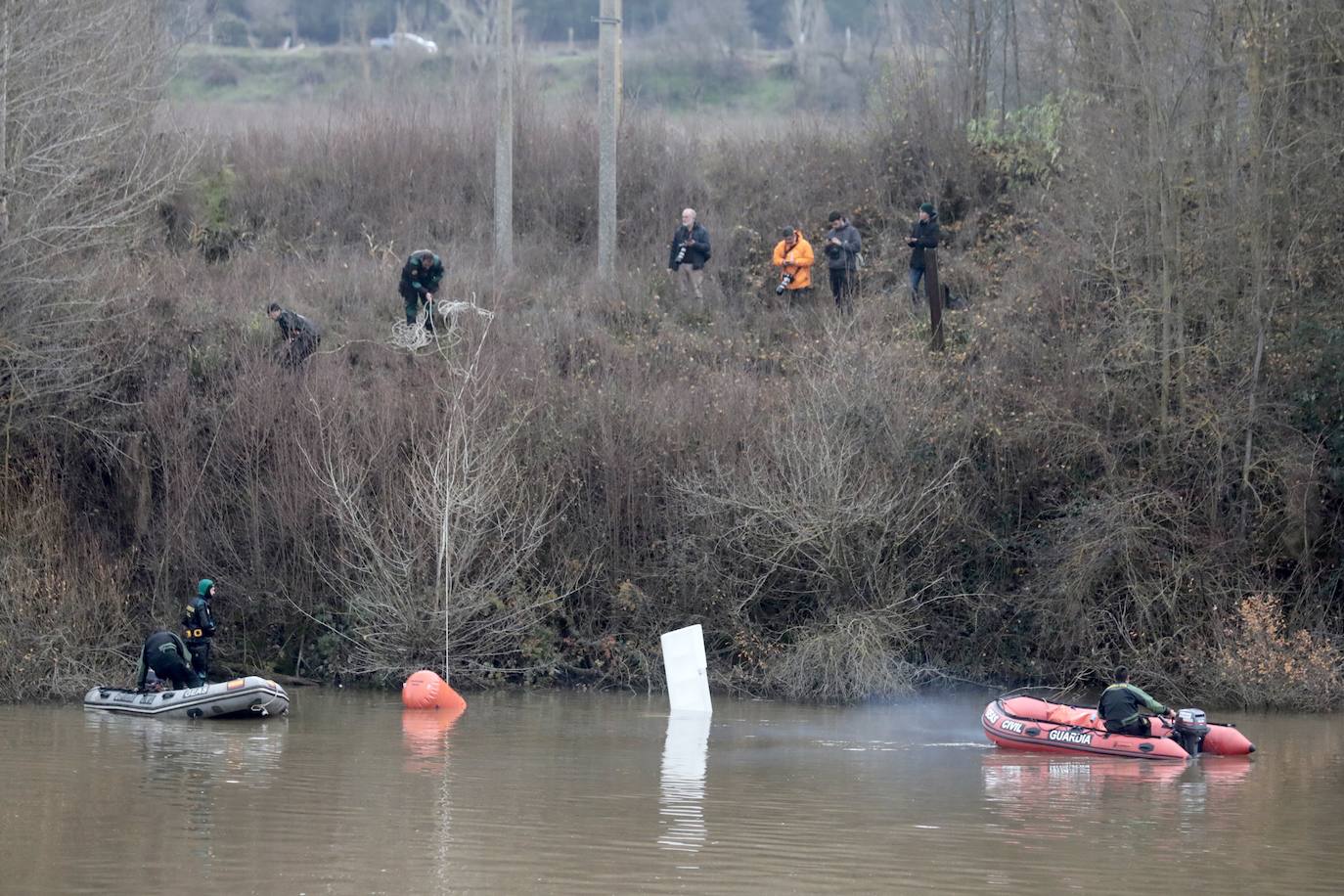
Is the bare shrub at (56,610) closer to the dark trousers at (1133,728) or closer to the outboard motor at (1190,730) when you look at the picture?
the dark trousers at (1133,728)

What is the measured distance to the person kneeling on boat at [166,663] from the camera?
21438 mm

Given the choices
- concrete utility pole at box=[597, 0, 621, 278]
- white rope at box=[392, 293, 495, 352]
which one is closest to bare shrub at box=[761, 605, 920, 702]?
white rope at box=[392, 293, 495, 352]

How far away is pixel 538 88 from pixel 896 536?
18.9 m

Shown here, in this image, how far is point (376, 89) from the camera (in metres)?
42.1

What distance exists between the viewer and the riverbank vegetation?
23.7m

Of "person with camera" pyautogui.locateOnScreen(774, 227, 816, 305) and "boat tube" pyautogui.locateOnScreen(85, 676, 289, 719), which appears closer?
"boat tube" pyautogui.locateOnScreen(85, 676, 289, 719)

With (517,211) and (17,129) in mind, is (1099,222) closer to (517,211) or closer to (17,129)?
(517,211)

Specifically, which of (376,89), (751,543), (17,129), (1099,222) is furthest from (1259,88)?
(376,89)

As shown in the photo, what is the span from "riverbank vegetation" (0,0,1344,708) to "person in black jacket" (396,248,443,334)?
2.91 ft

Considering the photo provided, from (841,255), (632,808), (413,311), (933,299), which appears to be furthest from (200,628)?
(841,255)

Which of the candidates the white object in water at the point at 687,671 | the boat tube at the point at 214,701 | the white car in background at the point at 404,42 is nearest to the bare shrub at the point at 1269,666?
the white object in water at the point at 687,671

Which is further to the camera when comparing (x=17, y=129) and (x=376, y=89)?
(x=376, y=89)

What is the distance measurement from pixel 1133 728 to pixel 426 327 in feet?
45.1

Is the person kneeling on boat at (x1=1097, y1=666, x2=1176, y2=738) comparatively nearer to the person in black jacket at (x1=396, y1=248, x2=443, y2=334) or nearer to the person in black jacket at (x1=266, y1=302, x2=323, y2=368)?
the person in black jacket at (x1=396, y1=248, x2=443, y2=334)
